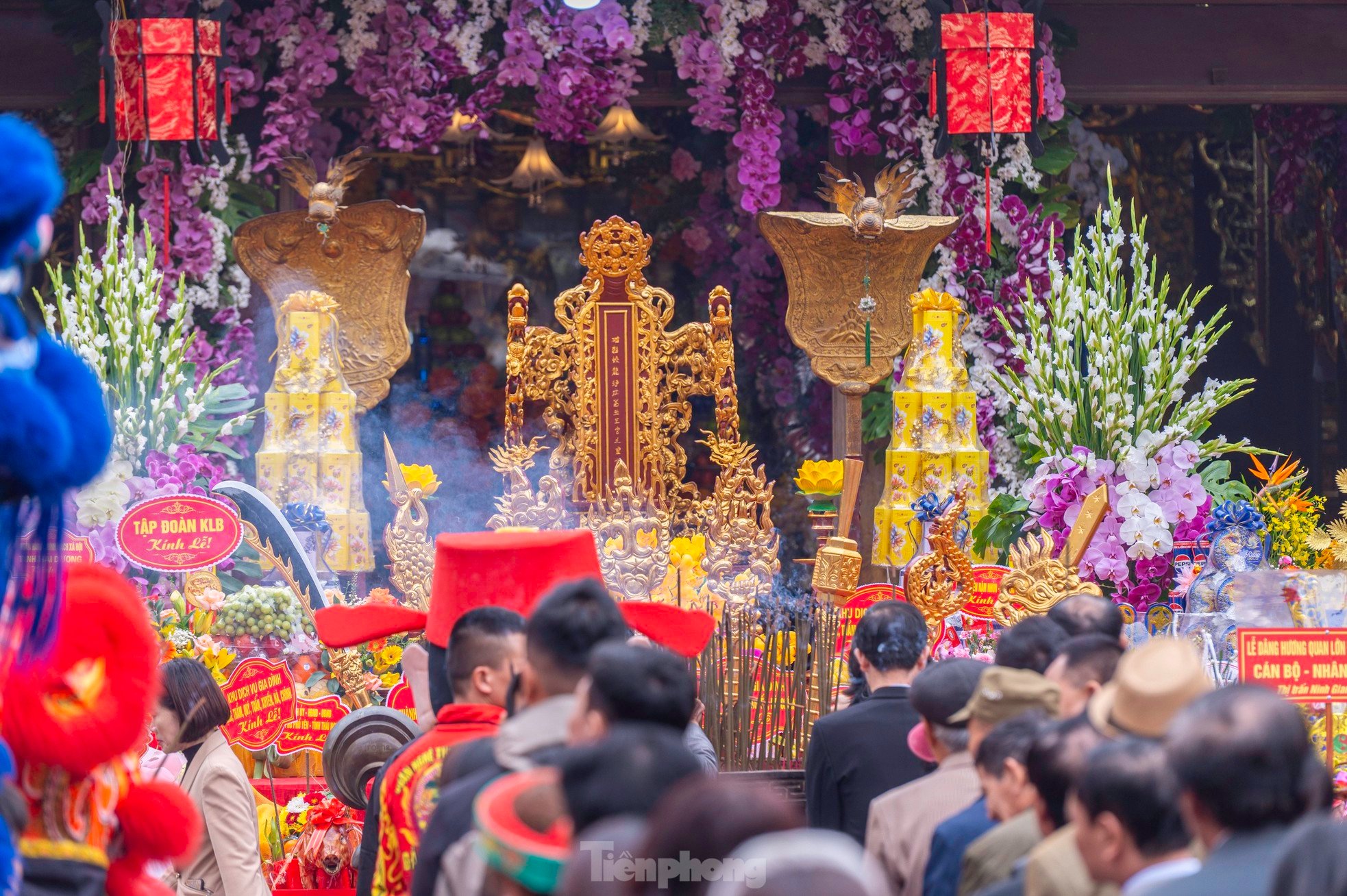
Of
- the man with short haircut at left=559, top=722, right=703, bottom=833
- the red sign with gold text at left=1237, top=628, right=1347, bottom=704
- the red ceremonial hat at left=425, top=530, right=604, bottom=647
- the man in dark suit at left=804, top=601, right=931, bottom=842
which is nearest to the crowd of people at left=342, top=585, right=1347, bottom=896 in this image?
the man with short haircut at left=559, top=722, right=703, bottom=833

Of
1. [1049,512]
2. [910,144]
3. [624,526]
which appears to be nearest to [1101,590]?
[1049,512]

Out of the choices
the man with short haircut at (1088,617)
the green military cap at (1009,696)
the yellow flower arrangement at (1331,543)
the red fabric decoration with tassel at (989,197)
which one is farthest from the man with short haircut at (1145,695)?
the red fabric decoration with tassel at (989,197)

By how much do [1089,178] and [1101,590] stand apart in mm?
3699

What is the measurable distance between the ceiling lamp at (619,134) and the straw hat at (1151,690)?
20.4ft

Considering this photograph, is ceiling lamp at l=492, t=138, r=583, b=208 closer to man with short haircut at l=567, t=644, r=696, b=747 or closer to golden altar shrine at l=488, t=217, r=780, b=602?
golden altar shrine at l=488, t=217, r=780, b=602

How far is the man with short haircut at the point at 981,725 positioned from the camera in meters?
2.53

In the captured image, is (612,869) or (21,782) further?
(21,782)

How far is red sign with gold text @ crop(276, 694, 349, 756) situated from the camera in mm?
4629

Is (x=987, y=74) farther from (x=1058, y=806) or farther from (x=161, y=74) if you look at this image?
(x=1058, y=806)

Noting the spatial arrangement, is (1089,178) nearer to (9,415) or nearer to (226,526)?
(226,526)

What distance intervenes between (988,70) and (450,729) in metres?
5.16

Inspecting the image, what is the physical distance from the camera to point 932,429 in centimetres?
647

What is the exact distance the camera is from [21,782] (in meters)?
2.35

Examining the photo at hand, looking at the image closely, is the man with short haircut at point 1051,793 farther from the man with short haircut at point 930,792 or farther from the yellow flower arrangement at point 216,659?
the yellow flower arrangement at point 216,659
